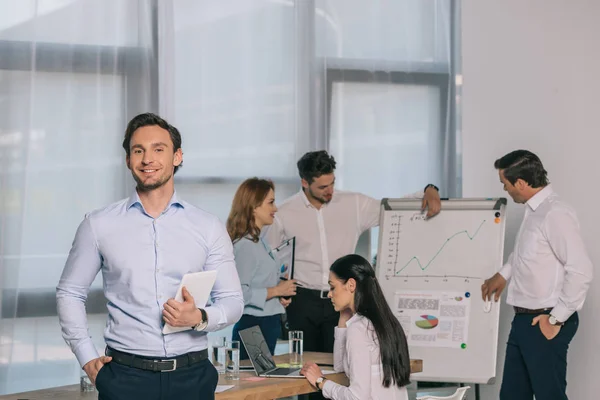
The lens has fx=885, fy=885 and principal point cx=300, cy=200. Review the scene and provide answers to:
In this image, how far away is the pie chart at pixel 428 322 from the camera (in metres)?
5.03

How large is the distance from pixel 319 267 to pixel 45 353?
68.5 inches

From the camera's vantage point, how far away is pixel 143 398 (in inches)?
94.4

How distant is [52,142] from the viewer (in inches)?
209

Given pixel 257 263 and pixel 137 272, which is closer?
pixel 137 272

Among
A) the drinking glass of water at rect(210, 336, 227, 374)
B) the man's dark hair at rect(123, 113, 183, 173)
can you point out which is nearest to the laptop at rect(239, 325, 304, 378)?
the drinking glass of water at rect(210, 336, 227, 374)

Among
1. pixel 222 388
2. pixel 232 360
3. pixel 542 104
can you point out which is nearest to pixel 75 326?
pixel 222 388

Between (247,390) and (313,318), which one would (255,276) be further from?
(247,390)

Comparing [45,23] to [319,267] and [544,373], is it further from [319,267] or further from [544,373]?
[544,373]

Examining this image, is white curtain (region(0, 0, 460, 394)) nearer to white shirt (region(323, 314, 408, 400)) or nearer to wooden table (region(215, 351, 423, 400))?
wooden table (region(215, 351, 423, 400))

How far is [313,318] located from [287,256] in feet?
1.22

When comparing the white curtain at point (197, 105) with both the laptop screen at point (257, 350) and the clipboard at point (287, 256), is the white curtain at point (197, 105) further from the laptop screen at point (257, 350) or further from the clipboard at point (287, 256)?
the laptop screen at point (257, 350)

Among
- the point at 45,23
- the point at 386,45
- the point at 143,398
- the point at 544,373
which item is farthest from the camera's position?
the point at 386,45

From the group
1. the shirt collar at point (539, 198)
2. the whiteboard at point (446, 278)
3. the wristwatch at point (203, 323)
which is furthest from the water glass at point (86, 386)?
the shirt collar at point (539, 198)

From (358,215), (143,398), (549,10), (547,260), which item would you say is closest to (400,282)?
(358,215)
